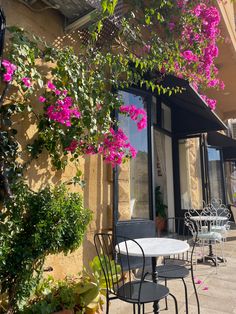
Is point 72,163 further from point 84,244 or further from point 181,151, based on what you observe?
point 181,151

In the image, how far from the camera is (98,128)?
3293mm

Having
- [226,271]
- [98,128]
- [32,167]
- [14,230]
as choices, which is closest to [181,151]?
[226,271]

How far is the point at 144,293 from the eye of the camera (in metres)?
2.10

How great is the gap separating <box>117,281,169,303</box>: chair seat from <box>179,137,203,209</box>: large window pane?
16.2 feet

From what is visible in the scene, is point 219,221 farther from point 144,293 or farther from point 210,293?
point 144,293

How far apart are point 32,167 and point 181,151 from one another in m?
5.08

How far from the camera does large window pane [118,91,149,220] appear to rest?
4.00 m

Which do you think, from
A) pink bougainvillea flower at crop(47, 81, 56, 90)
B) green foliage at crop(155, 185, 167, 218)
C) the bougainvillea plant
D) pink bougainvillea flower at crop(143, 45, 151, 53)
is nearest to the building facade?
green foliage at crop(155, 185, 167, 218)

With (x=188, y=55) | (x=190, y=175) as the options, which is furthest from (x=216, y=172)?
(x=188, y=55)

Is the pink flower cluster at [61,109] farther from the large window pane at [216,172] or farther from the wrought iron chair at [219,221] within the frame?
the large window pane at [216,172]

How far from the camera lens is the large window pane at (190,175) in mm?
7039

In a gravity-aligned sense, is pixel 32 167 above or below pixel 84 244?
above

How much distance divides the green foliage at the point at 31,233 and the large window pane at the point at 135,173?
1508 mm

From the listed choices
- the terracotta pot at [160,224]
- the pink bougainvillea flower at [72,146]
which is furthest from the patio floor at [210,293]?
the terracotta pot at [160,224]
